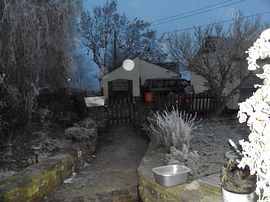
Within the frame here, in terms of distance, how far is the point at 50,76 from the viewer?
7418mm

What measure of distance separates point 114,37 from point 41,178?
22.2m

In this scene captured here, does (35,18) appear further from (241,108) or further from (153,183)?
(241,108)

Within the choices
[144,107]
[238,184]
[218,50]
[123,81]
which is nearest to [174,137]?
[238,184]

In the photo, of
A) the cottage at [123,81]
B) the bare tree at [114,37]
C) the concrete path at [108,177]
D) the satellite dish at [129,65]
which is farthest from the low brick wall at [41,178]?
the bare tree at [114,37]

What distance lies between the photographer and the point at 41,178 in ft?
13.4

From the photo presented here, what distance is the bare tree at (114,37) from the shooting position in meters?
25.2

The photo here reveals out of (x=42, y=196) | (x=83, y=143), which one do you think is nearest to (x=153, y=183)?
(x=42, y=196)

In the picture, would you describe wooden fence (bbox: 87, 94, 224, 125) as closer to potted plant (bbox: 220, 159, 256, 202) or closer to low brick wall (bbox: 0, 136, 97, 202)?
low brick wall (bbox: 0, 136, 97, 202)

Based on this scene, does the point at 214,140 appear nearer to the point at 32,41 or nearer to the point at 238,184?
the point at 238,184

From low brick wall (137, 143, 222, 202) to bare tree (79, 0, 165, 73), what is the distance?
21.4 m

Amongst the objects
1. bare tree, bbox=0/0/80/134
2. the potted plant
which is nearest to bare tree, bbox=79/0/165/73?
bare tree, bbox=0/0/80/134

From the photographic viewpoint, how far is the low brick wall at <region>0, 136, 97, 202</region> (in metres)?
3.61

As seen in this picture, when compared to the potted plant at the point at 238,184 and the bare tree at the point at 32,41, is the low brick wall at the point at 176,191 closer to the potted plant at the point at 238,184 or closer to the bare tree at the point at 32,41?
the potted plant at the point at 238,184

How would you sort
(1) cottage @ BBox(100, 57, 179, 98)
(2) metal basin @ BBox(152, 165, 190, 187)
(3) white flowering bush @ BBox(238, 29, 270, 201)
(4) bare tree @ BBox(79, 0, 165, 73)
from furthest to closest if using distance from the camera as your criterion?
(4) bare tree @ BBox(79, 0, 165, 73) < (1) cottage @ BBox(100, 57, 179, 98) < (2) metal basin @ BBox(152, 165, 190, 187) < (3) white flowering bush @ BBox(238, 29, 270, 201)
